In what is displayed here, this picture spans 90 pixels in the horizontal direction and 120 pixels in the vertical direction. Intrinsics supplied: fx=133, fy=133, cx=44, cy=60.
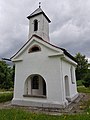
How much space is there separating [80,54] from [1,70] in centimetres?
2524

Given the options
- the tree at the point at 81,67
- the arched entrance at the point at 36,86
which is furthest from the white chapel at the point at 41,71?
the tree at the point at 81,67

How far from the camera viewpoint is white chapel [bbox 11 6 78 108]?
924 cm

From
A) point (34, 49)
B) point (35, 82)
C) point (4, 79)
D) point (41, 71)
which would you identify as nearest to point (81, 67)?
point (4, 79)

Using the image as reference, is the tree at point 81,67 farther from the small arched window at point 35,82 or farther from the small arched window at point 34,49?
the small arched window at point 34,49

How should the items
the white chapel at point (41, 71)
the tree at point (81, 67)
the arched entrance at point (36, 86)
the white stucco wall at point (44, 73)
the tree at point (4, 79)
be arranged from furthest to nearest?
the tree at point (81, 67)
the tree at point (4, 79)
the arched entrance at point (36, 86)
the white chapel at point (41, 71)
the white stucco wall at point (44, 73)

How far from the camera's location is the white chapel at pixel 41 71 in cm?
924

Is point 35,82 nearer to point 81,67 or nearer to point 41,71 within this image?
point 41,71

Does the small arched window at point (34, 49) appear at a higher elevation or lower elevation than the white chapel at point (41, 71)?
higher

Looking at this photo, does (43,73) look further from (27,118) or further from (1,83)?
(1,83)

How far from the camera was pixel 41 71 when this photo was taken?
9.95 metres

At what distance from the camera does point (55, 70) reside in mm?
9430

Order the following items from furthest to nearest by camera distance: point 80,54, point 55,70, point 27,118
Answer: point 80,54, point 55,70, point 27,118

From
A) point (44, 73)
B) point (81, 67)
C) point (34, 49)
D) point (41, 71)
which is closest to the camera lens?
point (44, 73)

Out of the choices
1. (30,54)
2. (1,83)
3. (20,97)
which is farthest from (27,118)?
(1,83)
